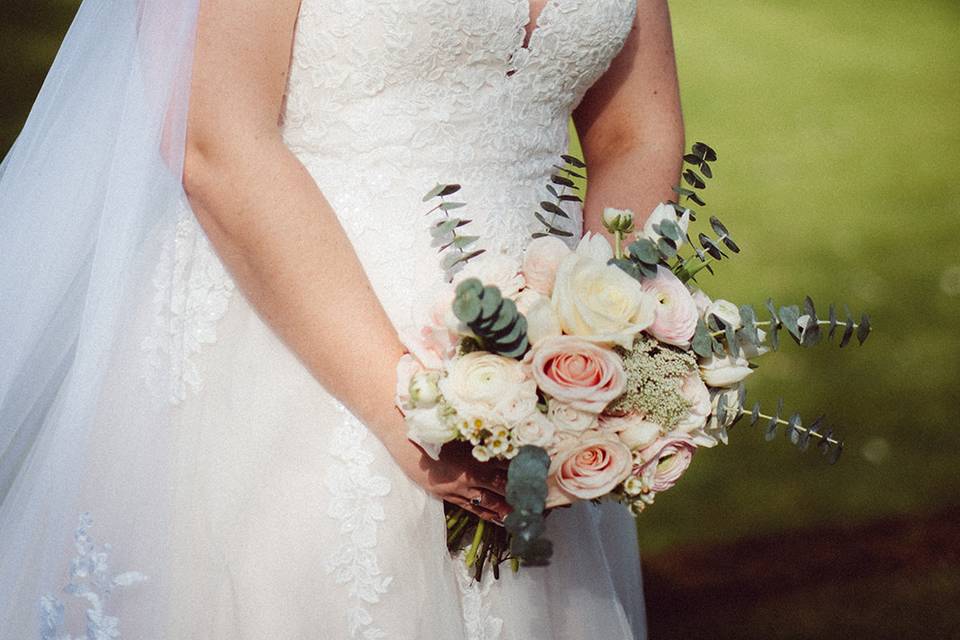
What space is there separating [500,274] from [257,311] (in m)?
0.32

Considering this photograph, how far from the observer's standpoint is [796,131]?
5496 millimetres

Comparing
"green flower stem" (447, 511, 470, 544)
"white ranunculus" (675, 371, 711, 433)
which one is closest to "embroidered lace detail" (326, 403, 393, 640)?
"green flower stem" (447, 511, 470, 544)

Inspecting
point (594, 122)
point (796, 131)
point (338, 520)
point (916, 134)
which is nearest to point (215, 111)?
point (338, 520)

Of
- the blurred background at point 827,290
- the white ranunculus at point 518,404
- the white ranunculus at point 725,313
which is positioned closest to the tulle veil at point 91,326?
the white ranunculus at point 518,404

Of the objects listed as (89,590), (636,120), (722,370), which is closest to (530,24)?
(636,120)

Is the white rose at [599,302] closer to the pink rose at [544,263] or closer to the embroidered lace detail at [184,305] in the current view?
the pink rose at [544,263]

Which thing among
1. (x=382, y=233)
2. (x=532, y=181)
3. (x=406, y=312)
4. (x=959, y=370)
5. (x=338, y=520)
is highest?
(x=959, y=370)

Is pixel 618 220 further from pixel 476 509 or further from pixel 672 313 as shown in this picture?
pixel 476 509

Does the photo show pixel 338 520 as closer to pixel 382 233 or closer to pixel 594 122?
pixel 382 233

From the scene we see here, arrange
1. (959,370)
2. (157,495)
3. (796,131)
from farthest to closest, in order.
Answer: (796,131) < (959,370) < (157,495)

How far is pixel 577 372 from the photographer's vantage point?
3.77 ft

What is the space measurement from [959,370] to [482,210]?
3.78 m

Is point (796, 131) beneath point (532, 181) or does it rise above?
above

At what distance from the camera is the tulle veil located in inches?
49.4
